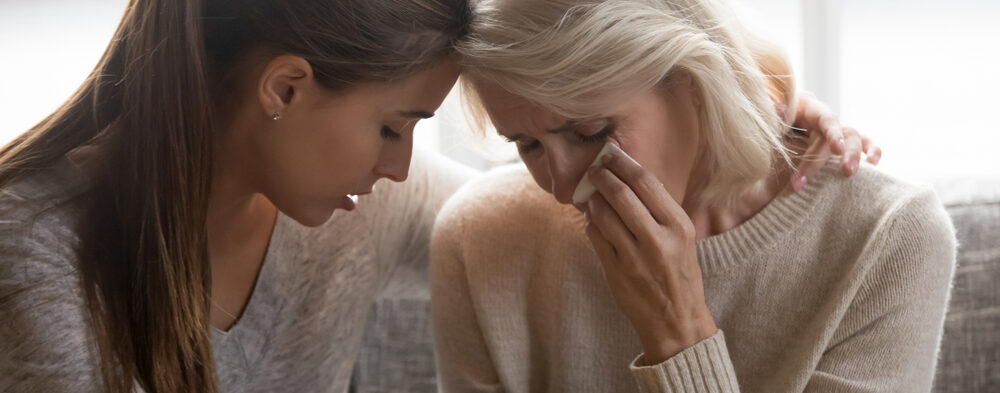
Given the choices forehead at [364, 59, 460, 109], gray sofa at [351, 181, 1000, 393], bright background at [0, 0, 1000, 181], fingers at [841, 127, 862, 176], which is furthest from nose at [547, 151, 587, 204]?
bright background at [0, 0, 1000, 181]

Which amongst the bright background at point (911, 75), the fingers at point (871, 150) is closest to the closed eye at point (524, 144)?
the fingers at point (871, 150)

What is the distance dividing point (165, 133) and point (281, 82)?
161 mm

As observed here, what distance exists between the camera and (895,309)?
1.41 m

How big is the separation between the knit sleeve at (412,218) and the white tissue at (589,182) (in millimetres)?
450

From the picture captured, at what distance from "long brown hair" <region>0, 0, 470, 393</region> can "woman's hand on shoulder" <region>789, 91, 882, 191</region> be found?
622 mm

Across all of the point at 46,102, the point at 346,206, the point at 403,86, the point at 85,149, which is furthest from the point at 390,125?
the point at 46,102

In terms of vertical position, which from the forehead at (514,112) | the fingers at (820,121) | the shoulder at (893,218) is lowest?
the shoulder at (893,218)

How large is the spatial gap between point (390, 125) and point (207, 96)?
251mm

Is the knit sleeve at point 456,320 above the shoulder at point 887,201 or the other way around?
the other way around

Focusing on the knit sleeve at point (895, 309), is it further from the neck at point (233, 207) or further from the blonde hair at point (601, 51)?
the neck at point (233, 207)

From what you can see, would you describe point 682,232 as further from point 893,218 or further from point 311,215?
point 311,215

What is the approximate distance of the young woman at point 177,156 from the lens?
1209mm

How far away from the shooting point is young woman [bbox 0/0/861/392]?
1.21m

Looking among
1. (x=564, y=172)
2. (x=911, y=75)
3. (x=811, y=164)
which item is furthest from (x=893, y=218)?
(x=911, y=75)
